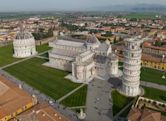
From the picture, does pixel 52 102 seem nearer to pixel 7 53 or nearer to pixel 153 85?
pixel 153 85

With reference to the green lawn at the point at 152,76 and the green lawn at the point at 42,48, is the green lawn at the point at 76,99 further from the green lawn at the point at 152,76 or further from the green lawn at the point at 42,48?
the green lawn at the point at 42,48

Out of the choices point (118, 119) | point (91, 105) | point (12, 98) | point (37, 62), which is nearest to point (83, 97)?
point (91, 105)

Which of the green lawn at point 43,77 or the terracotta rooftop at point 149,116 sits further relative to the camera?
the green lawn at point 43,77

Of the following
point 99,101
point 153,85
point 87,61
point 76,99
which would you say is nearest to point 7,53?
point 87,61

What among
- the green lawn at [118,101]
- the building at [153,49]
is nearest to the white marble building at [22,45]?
the building at [153,49]

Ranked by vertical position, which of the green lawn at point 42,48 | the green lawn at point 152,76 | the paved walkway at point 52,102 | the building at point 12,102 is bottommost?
the paved walkway at point 52,102

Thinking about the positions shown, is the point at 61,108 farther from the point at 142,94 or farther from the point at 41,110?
the point at 142,94
